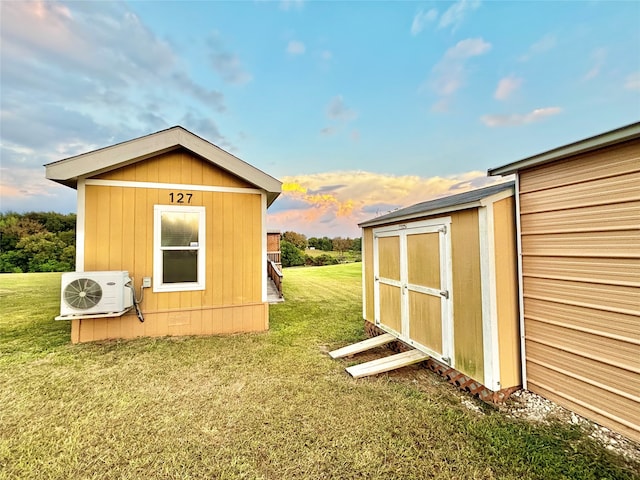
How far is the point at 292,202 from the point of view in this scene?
1814 centimetres

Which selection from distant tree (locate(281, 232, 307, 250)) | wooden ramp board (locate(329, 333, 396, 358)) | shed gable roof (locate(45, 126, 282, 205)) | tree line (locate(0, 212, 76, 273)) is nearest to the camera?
wooden ramp board (locate(329, 333, 396, 358))

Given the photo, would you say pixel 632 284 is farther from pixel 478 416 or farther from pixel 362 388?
pixel 362 388

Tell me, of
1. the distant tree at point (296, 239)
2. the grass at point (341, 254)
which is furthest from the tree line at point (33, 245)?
the grass at point (341, 254)

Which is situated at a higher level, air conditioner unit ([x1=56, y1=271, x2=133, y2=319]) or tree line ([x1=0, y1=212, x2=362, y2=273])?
tree line ([x1=0, y1=212, x2=362, y2=273])

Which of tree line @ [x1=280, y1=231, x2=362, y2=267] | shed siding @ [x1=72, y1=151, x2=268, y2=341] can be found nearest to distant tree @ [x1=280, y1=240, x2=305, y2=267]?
tree line @ [x1=280, y1=231, x2=362, y2=267]

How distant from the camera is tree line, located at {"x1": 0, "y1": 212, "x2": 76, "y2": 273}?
1545 centimetres

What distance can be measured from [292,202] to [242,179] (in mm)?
13122

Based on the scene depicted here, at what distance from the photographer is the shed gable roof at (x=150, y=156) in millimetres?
4047

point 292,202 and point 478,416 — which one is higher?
point 292,202

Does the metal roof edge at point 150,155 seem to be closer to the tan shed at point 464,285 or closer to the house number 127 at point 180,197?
the house number 127 at point 180,197

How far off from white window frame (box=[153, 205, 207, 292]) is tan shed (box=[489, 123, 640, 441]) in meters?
4.78

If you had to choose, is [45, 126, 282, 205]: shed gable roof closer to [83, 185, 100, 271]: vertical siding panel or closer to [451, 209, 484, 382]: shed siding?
[83, 185, 100, 271]: vertical siding panel

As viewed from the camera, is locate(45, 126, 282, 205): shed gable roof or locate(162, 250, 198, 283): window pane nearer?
locate(45, 126, 282, 205): shed gable roof

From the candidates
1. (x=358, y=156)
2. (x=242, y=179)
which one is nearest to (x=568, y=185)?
(x=242, y=179)
